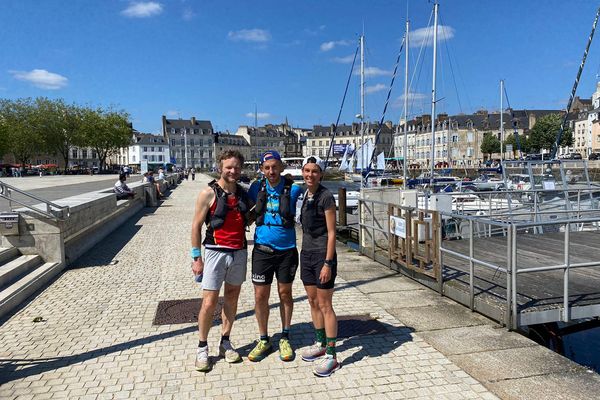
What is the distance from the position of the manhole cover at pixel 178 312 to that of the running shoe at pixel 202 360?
140 cm

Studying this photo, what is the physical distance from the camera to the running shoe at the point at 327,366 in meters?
4.09

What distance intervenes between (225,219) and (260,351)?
4.35ft

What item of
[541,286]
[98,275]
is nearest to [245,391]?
[541,286]

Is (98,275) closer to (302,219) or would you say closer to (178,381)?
(178,381)

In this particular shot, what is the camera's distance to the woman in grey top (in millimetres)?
4133

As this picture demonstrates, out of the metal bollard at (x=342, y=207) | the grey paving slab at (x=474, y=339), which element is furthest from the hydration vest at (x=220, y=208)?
the metal bollard at (x=342, y=207)

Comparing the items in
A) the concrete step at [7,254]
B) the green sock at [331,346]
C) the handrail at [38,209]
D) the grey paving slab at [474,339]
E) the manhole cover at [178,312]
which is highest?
the handrail at [38,209]

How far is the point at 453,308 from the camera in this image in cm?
600

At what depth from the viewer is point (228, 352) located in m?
4.43

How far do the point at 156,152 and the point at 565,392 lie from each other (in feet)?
442

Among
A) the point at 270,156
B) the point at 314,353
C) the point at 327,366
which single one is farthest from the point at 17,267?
the point at 327,366

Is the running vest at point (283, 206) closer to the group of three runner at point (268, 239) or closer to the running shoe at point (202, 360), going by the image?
the group of three runner at point (268, 239)

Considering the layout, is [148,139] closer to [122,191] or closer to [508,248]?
[122,191]

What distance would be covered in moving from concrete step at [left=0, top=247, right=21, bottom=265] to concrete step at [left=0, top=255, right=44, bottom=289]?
8cm
